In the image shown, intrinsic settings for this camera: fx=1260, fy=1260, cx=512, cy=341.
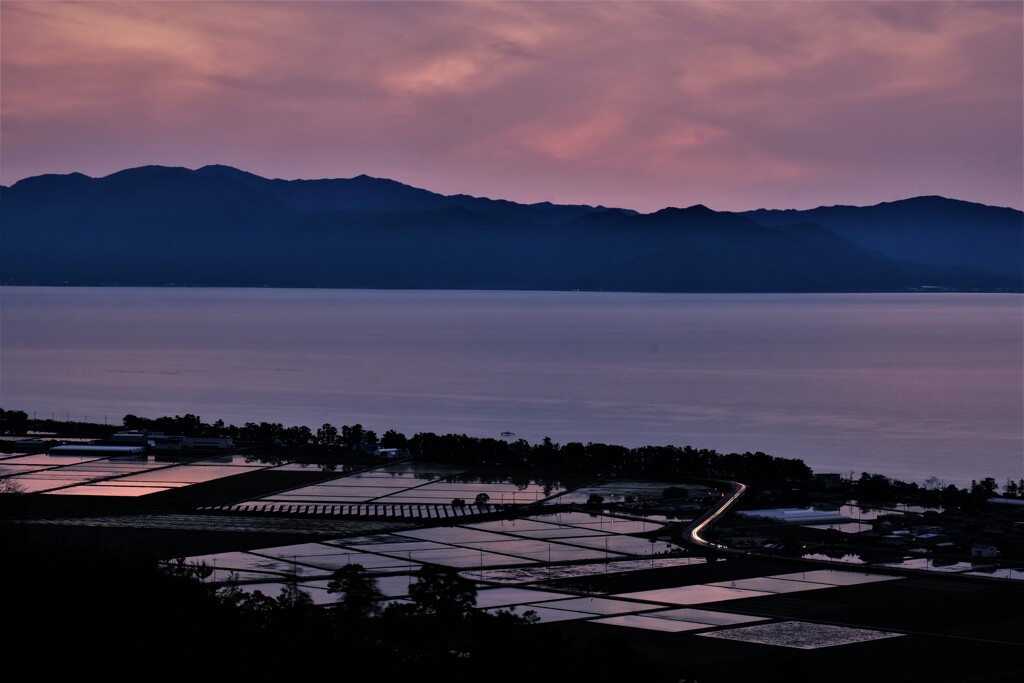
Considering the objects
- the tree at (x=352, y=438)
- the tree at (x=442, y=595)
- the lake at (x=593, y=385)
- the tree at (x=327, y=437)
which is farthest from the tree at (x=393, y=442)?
the tree at (x=442, y=595)

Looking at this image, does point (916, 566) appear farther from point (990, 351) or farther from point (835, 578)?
point (990, 351)

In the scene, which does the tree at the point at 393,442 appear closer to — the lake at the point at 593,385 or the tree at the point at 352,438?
the tree at the point at 352,438

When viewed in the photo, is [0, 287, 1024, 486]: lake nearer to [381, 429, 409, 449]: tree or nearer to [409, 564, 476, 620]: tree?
[381, 429, 409, 449]: tree

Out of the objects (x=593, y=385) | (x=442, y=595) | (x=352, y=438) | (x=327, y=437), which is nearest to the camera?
(x=442, y=595)

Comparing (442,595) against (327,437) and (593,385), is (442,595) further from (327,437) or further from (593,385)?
(593,385)

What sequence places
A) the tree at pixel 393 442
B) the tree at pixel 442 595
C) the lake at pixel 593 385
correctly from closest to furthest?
the tree at pixel 442 595 → the tree at pixel 393 442 → the lake at pixel 593 385

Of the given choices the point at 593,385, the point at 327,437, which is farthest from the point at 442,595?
the point at 593,385

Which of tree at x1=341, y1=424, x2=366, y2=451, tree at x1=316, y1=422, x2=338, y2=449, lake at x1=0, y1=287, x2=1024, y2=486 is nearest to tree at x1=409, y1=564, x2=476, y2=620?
lake at x1=0, y1=287, x2=1024, y2=486

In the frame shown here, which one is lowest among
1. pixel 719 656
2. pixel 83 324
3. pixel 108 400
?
pixel 719 656

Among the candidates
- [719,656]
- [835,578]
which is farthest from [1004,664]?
[835,578]
